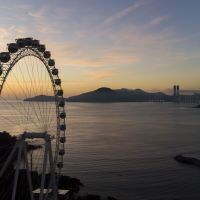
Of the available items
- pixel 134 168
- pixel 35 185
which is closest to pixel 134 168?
pixel 134 168

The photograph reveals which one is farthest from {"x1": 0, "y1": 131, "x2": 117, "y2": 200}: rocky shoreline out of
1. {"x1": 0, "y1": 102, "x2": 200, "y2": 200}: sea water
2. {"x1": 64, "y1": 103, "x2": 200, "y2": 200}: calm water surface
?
{"x1": 64, "y1": 103, "x2": 200, "y2": 200}: calm water surface

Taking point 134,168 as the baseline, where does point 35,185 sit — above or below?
above

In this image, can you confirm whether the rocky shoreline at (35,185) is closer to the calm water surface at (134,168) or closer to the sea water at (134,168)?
the sea water at (134,168)

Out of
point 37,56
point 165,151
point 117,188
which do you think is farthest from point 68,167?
Result: point 37,56

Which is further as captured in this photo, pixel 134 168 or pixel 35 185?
pixel 134 168

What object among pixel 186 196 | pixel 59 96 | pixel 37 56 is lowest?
pixel 186 196

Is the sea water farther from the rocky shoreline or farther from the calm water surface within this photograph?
the rocky shoreline

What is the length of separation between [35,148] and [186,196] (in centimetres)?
2803

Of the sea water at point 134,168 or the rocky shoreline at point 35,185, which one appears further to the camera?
the sea water at point 134,168

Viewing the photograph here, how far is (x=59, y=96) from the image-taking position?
20.5 metres

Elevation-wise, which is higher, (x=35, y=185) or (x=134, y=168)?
(x=35, y=185)

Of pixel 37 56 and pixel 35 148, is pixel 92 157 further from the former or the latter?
pixel 37 56

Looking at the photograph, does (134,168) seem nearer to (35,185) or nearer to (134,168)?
(134,168)

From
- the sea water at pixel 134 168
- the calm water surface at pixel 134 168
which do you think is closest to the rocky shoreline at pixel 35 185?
the sea water at pixel 134 168
